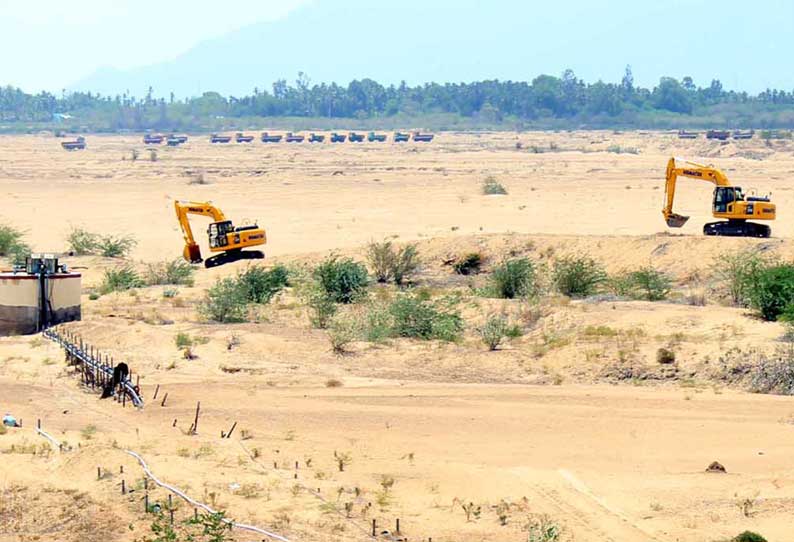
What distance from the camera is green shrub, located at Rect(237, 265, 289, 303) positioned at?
117 feet

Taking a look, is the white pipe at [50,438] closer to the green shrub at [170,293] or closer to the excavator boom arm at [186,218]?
the green shrub at [170,293]

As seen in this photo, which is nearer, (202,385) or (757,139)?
(202,385)

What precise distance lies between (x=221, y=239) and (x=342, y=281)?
27.2 ft

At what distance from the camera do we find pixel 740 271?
112ft

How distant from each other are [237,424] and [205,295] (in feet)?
50.1

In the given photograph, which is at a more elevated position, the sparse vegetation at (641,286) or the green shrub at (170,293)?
the sparse vegetation at (641,286)

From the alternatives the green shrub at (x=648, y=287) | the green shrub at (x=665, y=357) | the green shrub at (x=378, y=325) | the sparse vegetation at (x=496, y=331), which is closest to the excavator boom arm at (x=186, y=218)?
the green shrub at (x=378, y=325)

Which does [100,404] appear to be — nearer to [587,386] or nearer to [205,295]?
[587,386]

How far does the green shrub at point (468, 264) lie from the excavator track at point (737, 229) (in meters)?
7.75

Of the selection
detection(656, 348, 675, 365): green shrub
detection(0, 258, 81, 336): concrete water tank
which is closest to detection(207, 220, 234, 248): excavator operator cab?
detection(0, 258, 81, 336): concrete water tank

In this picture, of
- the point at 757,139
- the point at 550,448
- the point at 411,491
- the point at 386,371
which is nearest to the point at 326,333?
the point at 386,371

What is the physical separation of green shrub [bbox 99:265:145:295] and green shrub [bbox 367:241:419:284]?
21.8 feet

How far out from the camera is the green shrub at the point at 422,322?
29969 mm

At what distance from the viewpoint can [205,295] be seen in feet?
122
